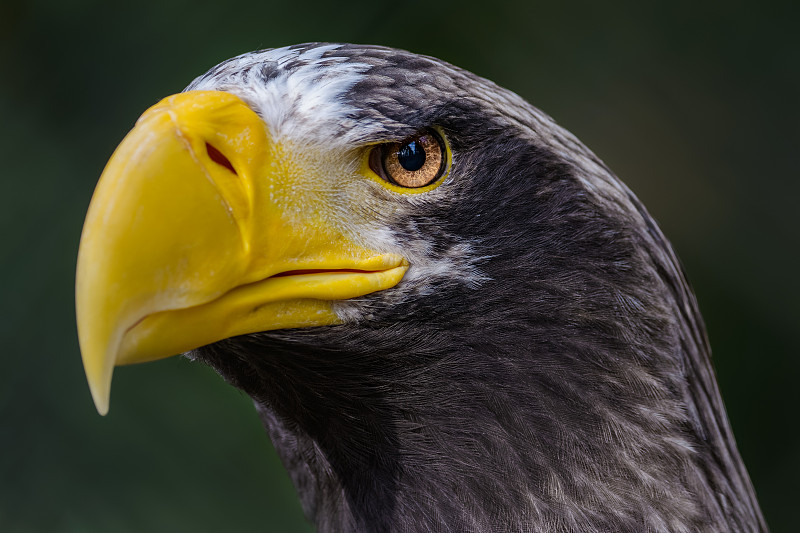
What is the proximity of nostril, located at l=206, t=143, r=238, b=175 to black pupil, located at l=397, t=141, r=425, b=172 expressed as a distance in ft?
0.86

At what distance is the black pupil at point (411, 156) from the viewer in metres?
1.37

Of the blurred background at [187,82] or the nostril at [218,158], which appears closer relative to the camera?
the nostril at [218,158]

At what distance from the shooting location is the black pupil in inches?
53.9

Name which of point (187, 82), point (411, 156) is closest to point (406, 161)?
point (411, 156)

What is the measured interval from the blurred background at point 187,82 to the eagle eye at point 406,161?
1.69 m

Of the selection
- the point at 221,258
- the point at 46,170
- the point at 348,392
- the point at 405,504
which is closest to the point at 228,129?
the point at 221,258

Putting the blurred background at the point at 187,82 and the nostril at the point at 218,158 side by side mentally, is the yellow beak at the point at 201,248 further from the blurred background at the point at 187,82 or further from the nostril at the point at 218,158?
the blurred background at the point at 187,82

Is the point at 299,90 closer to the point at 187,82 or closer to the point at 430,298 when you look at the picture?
the point at 430,298

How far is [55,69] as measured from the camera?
3244 mm

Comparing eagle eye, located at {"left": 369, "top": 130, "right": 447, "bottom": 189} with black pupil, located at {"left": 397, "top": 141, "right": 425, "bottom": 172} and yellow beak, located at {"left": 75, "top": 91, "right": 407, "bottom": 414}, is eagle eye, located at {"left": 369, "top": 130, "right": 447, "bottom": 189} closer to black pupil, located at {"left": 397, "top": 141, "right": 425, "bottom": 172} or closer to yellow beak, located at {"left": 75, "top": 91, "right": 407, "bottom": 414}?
black pupil, located at {"left": 397, "top": 141, "right": 425, "bottom": 172}

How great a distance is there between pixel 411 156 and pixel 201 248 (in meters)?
0.36

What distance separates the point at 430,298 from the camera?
1392 mm

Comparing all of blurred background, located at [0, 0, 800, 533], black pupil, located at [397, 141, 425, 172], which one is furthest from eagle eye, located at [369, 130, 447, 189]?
blurred background, located at [0, 0, 800, 533]

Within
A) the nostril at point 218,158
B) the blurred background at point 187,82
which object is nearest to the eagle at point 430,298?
the nostril at point 218,158
